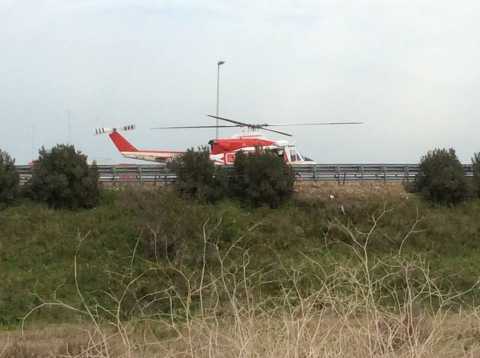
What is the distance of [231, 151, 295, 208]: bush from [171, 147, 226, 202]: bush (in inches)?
41.3

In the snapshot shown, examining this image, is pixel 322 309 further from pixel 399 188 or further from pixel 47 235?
pixel 399 188

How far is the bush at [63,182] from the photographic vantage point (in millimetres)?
37922

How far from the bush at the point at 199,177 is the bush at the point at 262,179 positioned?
105 centimetres

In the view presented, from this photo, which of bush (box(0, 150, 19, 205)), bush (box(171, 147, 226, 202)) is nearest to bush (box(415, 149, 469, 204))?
bush (box(171, 147, 226, 202))

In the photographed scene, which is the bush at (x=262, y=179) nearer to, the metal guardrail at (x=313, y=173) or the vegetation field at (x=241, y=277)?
the vegetation field at (x=241, y=277)

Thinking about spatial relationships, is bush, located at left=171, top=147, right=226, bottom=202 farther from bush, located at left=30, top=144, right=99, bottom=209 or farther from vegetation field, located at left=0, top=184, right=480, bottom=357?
bush, located at left=30, top=144, right=99, bottom=209

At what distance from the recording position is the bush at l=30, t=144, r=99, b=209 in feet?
124

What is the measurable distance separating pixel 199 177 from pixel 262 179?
345cm

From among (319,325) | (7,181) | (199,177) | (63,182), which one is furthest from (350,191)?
(319,325)

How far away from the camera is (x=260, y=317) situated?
8.55 metres

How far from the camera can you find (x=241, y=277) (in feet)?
39.2

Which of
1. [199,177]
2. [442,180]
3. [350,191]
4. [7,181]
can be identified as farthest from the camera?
[350,191]

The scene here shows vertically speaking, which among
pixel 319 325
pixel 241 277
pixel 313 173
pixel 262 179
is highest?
pixel 313 173

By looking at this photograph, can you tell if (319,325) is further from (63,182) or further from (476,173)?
(476,173)
